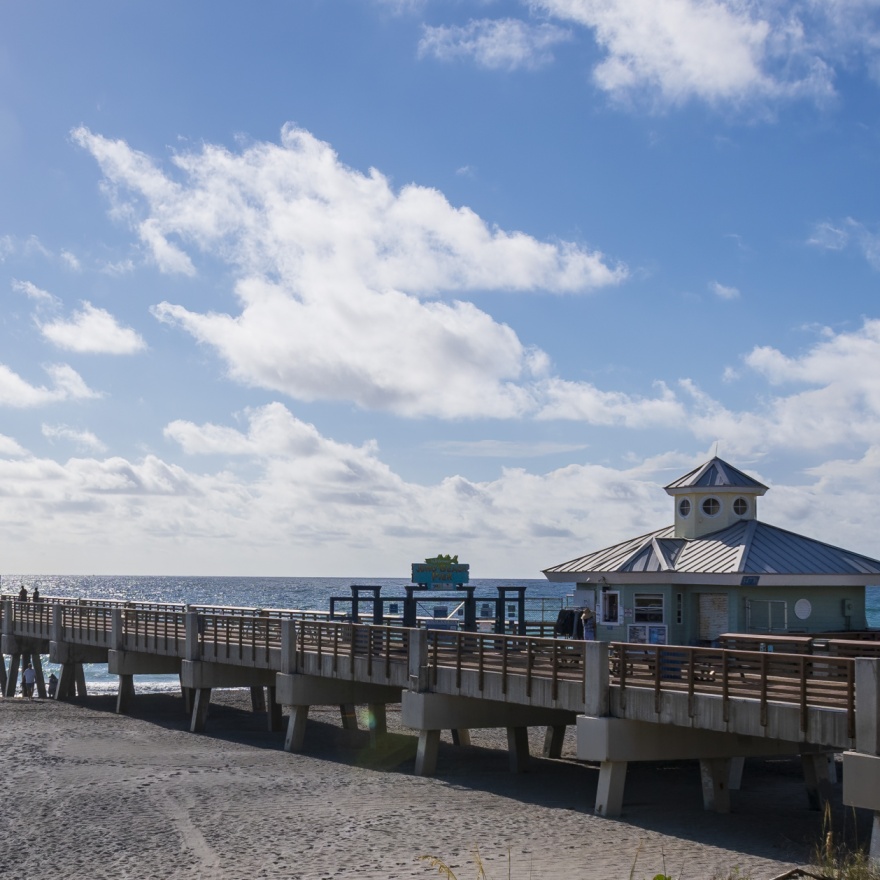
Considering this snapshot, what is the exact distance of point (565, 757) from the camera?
96.0 feet

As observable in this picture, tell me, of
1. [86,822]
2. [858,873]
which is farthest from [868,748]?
[86,822]

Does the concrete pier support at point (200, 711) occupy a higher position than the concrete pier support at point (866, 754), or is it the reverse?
the concrete pier support at point (866, 754)

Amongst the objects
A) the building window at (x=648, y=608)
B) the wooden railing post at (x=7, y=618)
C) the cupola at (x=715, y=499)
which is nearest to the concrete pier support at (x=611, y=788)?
the building window at (x=648, y=608)

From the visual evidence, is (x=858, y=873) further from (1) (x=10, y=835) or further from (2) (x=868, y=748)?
(1) (x=10, y=835)

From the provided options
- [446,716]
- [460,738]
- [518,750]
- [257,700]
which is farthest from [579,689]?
[257,700]

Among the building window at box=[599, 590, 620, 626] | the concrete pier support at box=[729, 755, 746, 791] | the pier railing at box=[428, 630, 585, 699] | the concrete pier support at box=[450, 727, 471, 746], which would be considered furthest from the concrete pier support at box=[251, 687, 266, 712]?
the concrete pier support at box=[729, 755, 746, 791]

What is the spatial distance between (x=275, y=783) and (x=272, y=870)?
7.03 meters

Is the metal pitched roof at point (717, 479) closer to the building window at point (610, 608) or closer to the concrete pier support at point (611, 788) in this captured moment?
the building window at point (610, 608)

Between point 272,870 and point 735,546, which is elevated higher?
point 735,546

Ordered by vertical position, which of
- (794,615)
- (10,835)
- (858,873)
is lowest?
(10,835)

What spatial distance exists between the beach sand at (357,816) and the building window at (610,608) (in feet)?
11.2

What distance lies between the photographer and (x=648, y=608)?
2683 centimetres

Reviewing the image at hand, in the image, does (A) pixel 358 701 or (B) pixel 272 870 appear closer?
(B) pixel 272 870

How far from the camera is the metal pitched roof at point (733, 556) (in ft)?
84.4
